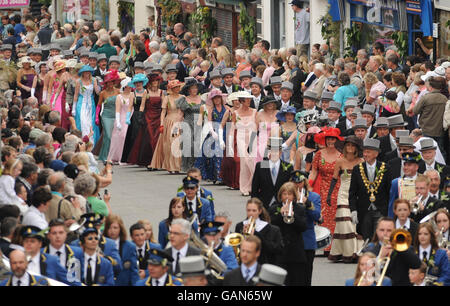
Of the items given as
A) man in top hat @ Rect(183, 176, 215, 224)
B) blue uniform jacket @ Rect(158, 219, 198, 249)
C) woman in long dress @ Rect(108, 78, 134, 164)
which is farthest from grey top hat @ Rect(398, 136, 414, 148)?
woman in long dress @ Rect(108, 78, 134, 164)

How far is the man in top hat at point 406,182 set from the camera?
15492mm

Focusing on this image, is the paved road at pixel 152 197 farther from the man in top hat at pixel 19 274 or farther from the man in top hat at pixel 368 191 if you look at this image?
the man in top hat at pixel 19 274

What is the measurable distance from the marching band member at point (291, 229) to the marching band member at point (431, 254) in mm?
1647

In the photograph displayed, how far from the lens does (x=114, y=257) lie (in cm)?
1286

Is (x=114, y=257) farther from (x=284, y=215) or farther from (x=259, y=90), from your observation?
(x=259, y=90)

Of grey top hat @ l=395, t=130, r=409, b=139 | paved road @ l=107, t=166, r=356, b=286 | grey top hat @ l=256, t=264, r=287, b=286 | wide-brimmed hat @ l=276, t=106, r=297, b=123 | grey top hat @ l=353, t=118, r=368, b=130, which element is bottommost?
paved road @ l=107, t=166, r=356, b=286

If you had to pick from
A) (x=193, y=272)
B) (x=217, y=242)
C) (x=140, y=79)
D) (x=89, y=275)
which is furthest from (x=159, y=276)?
(x=140, y=79)

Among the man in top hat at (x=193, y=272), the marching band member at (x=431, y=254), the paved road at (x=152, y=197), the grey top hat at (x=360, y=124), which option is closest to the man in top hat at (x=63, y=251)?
the man in top hat at (x=193, y=272)

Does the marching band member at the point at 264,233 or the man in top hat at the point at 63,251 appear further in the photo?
the marching band member at the point at 264,233

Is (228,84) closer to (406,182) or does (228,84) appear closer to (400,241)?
(406,182)

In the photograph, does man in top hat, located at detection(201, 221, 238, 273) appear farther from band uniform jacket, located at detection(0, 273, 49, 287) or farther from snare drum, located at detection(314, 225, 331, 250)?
snare drum, located at detection(314, 225, 331, 250)

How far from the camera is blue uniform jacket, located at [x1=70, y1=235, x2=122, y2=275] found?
42.0 feet

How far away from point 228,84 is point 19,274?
11.6m

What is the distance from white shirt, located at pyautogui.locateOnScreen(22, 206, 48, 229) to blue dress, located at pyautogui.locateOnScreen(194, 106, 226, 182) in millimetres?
8381
